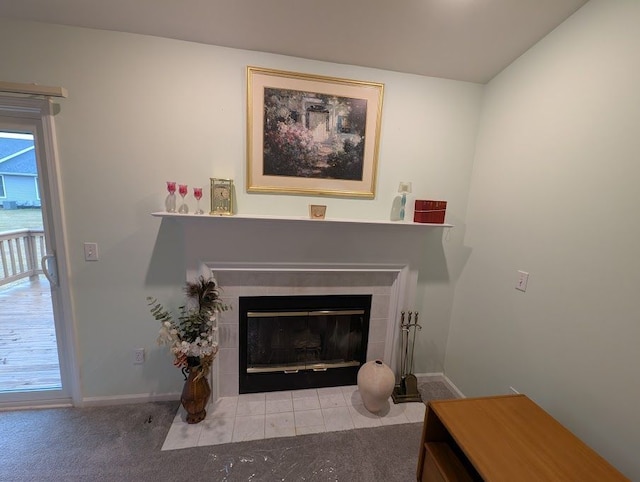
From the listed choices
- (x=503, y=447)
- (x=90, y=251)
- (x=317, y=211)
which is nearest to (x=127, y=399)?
(x=90, y=251)

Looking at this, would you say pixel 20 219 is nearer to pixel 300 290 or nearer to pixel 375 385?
pixel 300 290

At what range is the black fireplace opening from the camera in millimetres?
1960

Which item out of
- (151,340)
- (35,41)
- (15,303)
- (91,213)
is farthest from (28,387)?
(35,41)

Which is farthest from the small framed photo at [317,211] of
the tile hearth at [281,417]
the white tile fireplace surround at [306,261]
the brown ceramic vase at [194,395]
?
the tile hearth at [281,417]

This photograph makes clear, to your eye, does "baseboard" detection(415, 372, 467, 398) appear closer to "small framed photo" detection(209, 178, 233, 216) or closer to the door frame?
"small framed photo" detection(209, 178, 233, 216)

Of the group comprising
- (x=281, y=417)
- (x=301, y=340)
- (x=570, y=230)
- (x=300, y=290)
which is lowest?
(x=281, y=417)

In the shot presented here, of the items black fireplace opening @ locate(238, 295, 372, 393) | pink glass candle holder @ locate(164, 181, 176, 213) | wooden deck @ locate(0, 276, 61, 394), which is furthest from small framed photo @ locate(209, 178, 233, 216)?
wooden deck @ locate(0, 276, 61, 394)

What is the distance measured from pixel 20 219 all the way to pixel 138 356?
120 cm

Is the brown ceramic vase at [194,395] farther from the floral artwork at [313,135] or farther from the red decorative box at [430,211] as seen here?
the red decorative box at [430,211]

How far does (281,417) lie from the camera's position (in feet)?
5.92

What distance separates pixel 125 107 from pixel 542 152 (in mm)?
2538

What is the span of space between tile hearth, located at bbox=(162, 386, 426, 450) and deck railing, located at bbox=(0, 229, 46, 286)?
56.7 inches

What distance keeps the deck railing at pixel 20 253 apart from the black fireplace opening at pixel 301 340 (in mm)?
1389

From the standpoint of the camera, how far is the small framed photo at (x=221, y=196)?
1.68 metres
